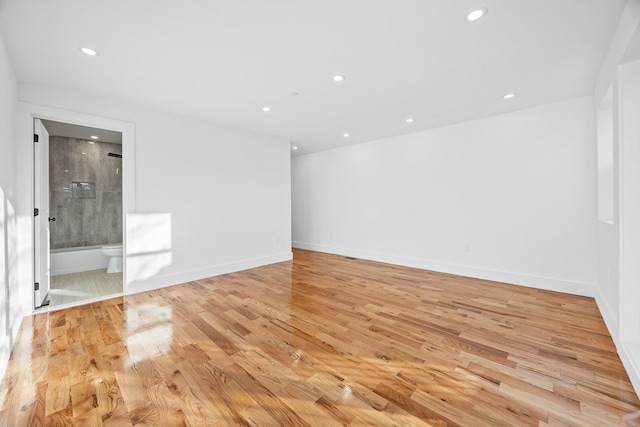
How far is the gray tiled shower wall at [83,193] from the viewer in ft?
15.3

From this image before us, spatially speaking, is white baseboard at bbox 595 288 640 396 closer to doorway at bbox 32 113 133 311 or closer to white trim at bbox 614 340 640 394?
white trim at bbox 614 340 640 394

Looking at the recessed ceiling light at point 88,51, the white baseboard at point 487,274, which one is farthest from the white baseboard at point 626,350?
the recessed ceiling light at point 88,51

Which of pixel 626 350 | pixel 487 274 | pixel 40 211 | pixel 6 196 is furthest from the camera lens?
pixel 487 274

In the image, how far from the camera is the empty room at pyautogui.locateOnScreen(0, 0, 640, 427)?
1618mm

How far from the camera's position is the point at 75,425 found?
1322 millimetres

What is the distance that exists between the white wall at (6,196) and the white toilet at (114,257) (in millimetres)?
1964

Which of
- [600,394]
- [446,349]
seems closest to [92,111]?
[446,349]

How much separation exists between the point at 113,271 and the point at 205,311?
2.76 metres

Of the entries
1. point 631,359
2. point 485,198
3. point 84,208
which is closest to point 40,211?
point 84,208

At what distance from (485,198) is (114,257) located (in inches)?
241

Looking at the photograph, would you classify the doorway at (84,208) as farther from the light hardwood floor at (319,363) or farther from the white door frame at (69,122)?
the light hardwood floor at (319,363)

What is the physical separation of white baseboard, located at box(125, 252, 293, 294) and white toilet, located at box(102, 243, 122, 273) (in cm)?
142

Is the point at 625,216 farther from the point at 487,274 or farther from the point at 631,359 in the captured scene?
the point at 487,274

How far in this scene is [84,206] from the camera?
194 inches
